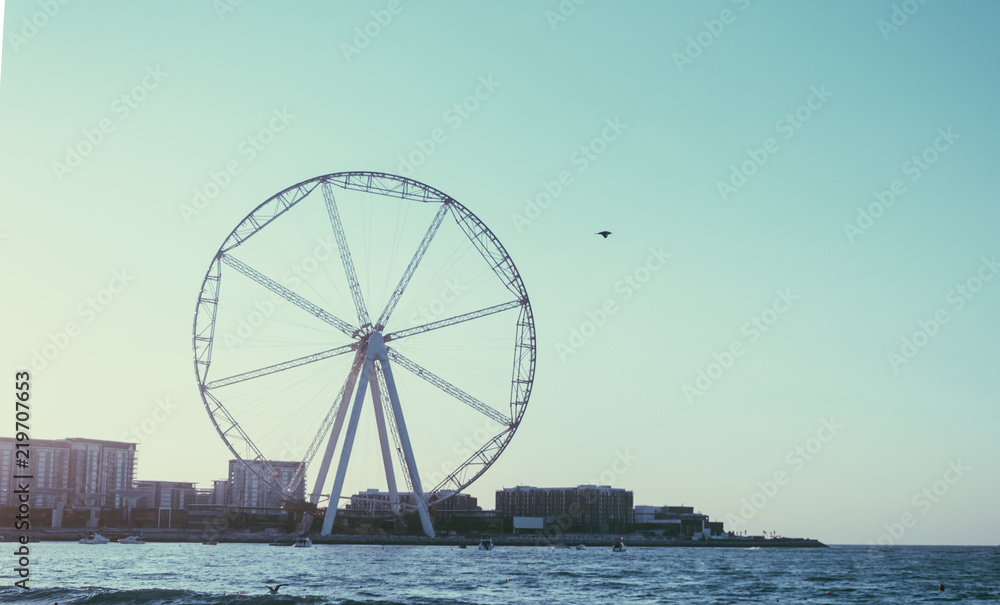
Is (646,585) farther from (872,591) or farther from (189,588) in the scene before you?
(189,588)

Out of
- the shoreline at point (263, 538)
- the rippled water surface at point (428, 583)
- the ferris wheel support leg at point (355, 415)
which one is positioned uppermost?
the ferris wheel support leg at point (355, 415)

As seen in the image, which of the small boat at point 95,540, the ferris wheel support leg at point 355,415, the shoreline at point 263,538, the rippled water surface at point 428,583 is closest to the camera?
the rippled water surface at point 428,583

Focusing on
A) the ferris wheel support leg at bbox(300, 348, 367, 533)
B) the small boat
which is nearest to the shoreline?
the small boat

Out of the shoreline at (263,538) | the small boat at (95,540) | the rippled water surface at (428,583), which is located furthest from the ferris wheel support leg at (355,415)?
the small boat at (95,540)

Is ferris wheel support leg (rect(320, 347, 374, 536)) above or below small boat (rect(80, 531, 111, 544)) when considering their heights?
above

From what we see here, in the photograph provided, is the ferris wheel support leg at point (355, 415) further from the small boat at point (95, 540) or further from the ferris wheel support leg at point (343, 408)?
the small boat at point (95, 540)

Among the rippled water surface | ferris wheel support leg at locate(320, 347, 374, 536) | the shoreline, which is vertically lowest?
the shoreline

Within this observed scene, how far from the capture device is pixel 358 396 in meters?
96.2

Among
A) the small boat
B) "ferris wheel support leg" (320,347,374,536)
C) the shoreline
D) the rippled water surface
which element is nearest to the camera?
the rippled water surface

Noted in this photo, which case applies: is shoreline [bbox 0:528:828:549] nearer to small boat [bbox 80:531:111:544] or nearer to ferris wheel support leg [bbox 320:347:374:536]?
small boat [bbox 80:531:111:544]

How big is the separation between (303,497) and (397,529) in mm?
29754

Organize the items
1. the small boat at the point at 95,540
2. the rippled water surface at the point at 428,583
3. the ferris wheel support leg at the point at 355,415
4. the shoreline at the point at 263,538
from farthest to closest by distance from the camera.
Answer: the small boat at the point at 95,540 → the shoreline at the point at 263,538 → the ferris wheel support leg at the point at 355,415 → the rippled water surface at the point at 428,583

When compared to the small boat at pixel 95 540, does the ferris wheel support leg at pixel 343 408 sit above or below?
above

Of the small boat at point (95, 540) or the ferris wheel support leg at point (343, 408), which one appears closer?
the ferris wheel support leg at point (343, 408)
